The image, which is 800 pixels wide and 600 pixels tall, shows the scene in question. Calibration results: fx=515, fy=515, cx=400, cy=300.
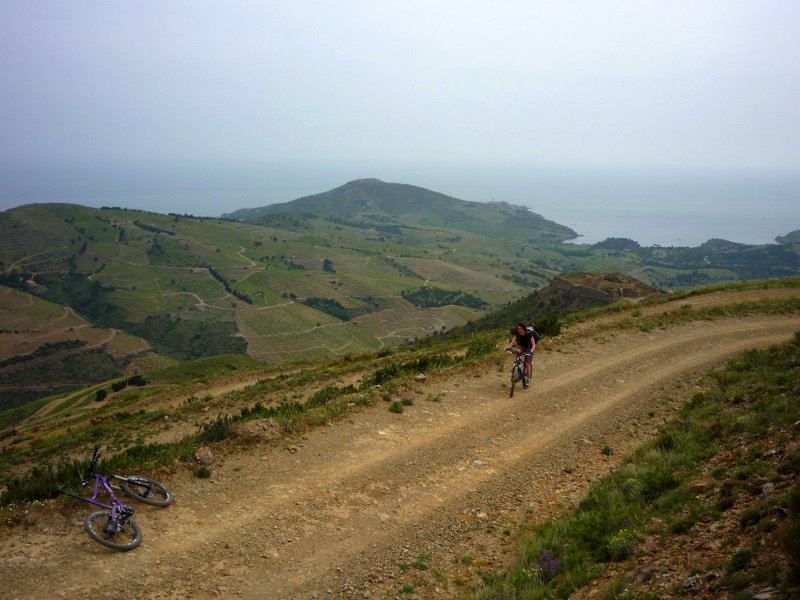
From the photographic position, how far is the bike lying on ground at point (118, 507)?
7.23 metres

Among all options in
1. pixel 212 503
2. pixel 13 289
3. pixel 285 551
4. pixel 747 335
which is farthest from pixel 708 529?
pixel 13 289

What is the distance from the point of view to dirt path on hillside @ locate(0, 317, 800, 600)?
6.80 m

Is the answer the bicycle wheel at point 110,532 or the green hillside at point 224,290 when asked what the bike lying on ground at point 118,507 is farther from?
the green hillside at point 224,290

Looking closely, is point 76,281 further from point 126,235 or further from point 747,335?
point 747,335

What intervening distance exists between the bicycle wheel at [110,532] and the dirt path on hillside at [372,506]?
0.12m

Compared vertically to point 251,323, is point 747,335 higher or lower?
higher

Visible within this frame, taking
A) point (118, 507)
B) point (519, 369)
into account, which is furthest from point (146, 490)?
point (519, 369)

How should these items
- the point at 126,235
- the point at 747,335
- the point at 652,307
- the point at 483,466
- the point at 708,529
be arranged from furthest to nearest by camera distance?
the point at 126,235, the point at 652,307, the point at 747,335, the point at 483,466, the point at 708,529

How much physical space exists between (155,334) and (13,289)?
4583cm

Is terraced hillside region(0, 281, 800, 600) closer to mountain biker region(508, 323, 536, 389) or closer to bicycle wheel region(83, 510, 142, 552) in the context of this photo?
bicycle wheel region(83, 510, 142, 552)

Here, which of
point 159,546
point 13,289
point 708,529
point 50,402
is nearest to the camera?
point 708,529

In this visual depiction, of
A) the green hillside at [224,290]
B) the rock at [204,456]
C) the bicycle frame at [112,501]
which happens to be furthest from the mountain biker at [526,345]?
the green hillside at [224,290]

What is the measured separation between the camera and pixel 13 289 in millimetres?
133875

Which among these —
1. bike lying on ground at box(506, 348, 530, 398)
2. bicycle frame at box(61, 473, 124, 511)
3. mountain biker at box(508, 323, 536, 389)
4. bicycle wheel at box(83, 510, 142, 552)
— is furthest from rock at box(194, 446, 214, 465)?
mountain biker at box(508, 323, 536, 389)
